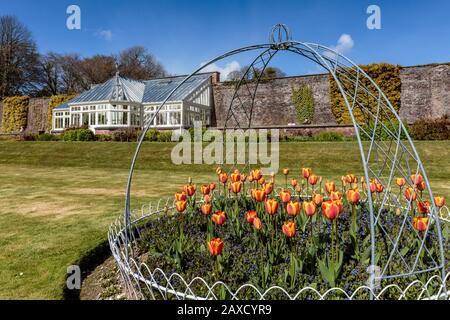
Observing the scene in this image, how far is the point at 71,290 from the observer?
11.5ft

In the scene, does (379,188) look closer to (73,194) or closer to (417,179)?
(417,179)

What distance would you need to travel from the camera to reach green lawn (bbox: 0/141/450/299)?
3.93 m

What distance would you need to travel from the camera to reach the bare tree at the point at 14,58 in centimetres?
4491

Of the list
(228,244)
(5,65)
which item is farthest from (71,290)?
(5,65)

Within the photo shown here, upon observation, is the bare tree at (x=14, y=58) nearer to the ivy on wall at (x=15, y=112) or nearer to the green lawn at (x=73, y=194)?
the ivy on wall at (x=15, y=112)

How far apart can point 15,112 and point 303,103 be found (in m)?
36.1

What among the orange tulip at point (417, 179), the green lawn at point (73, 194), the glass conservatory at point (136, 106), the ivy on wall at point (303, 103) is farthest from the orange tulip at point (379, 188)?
the ivy on wall at point (303, 103)

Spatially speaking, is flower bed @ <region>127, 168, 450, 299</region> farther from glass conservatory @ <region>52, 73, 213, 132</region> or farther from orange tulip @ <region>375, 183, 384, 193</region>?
glass conservatory @ <region>52, 73, 213, 132</region>

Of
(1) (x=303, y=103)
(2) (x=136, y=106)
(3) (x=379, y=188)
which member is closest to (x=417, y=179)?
(3) (x=379, y=188)

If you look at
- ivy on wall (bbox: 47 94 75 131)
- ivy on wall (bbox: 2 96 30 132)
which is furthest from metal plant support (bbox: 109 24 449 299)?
ivy on wall (bbox: 2 96 30 132)

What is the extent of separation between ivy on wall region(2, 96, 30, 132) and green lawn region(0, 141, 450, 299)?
22.5m

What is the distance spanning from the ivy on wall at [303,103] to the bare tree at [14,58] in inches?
1617
